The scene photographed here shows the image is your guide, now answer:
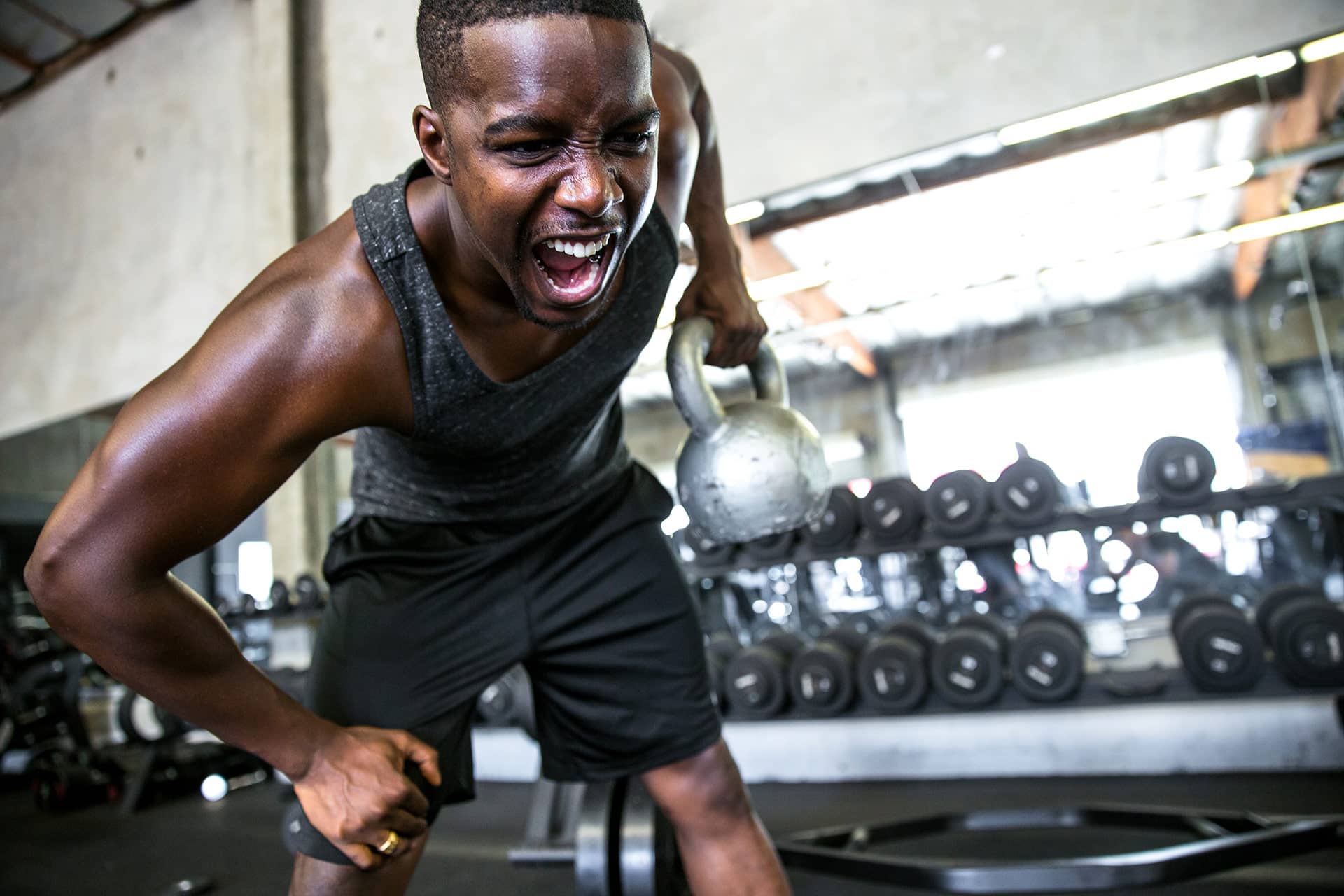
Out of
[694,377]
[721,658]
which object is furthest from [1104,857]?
[721,658]

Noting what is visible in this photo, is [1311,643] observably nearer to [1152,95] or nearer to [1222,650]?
[1222,650]

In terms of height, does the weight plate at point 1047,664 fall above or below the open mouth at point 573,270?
below

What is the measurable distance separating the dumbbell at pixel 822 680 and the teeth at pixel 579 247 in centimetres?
236

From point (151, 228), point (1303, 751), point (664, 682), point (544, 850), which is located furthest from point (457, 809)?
point (151, 228)

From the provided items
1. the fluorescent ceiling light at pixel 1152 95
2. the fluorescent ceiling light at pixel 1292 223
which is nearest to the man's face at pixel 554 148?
the fluorescent ceiling light at pixel 1152 95

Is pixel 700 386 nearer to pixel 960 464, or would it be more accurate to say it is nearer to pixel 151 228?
pixel 960 464

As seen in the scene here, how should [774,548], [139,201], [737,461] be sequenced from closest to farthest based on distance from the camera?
[737,461]
[774,548]
[139,201]

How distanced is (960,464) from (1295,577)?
1.39m

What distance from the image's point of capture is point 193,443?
2.41ft

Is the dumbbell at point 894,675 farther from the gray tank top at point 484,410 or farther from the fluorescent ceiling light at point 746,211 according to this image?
the gray tank top at point 484,410

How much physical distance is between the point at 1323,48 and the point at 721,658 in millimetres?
2618

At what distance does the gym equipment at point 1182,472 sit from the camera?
261 cm

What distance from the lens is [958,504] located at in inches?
114

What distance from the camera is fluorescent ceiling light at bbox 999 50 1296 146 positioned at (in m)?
2.73
